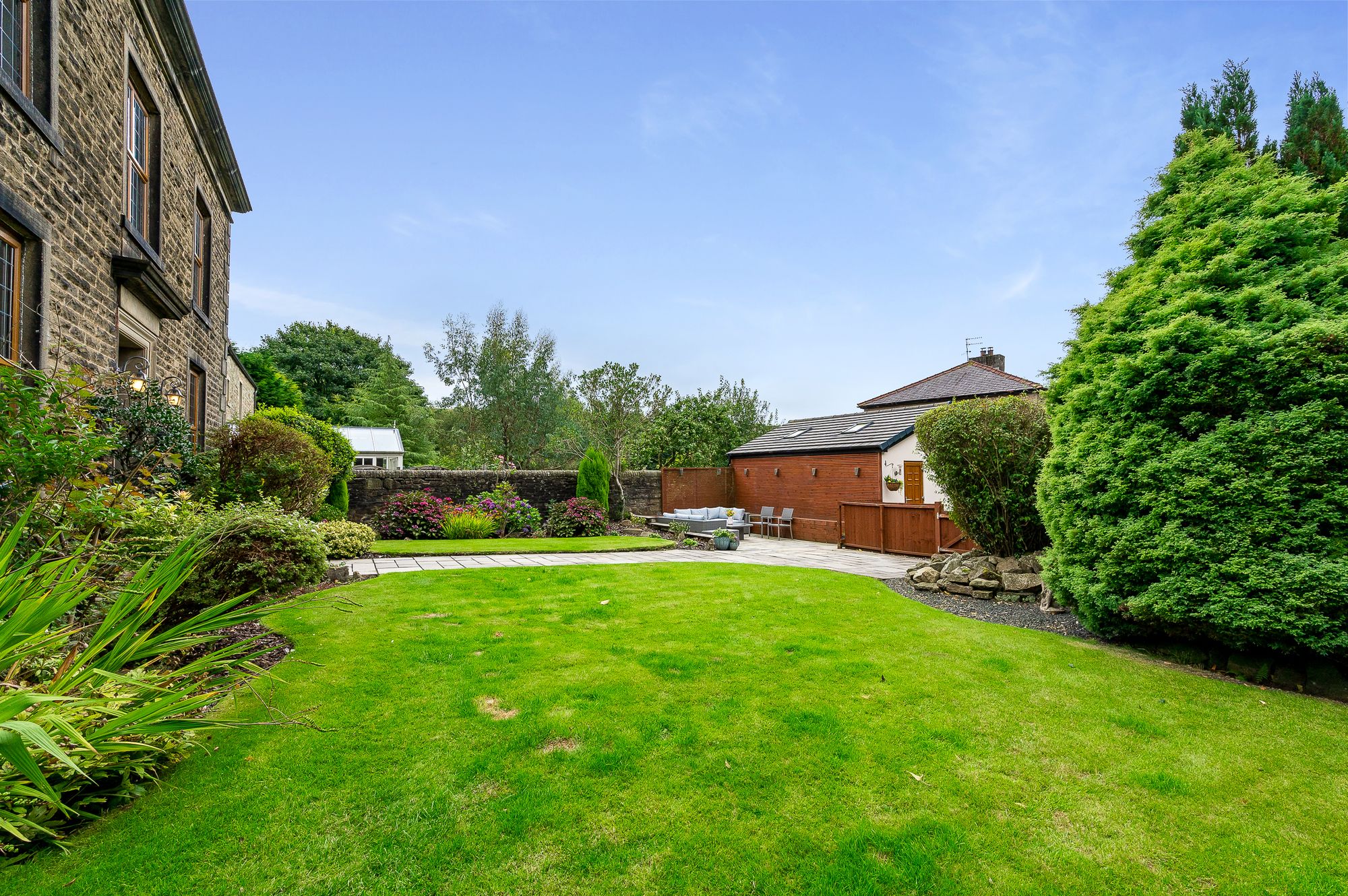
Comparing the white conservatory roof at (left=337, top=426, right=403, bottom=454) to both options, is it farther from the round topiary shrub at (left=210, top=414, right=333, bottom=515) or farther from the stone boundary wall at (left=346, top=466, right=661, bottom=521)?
the round topiary shrub at (left=210, top=414, right=333, bottom=515)

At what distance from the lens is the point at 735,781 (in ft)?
8.73

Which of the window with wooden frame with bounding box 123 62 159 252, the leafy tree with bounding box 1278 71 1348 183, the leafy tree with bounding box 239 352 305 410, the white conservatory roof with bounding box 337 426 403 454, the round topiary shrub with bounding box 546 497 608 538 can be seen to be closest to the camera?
the window with wooden frame with bounding box 123 62 159 252

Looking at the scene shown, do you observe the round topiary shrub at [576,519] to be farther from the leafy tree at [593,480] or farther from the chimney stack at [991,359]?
the chimney stack at [991,359]

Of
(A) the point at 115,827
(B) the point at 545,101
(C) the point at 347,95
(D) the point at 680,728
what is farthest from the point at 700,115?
(A) the point at 115,827

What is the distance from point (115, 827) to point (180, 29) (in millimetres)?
10683

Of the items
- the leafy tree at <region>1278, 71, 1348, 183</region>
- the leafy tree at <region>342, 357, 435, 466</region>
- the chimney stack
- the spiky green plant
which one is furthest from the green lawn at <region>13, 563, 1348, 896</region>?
the leafy tree at <region>342, 357, 435, 466</region>

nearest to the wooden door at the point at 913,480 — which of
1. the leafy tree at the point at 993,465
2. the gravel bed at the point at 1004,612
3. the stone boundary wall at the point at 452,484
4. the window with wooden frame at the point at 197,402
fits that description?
the leafy tree at the point at 993,465

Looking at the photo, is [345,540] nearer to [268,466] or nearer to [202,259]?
[268,466]

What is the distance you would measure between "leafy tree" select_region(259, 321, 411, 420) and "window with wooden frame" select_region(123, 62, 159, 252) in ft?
108

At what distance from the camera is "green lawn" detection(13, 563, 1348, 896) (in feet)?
6.72

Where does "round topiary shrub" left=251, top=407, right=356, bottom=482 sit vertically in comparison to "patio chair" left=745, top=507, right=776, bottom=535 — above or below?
above

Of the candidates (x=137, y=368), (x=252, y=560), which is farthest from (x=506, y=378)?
(x=252, y=560)

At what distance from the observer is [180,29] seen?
798 cm

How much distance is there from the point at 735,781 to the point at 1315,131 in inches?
522
